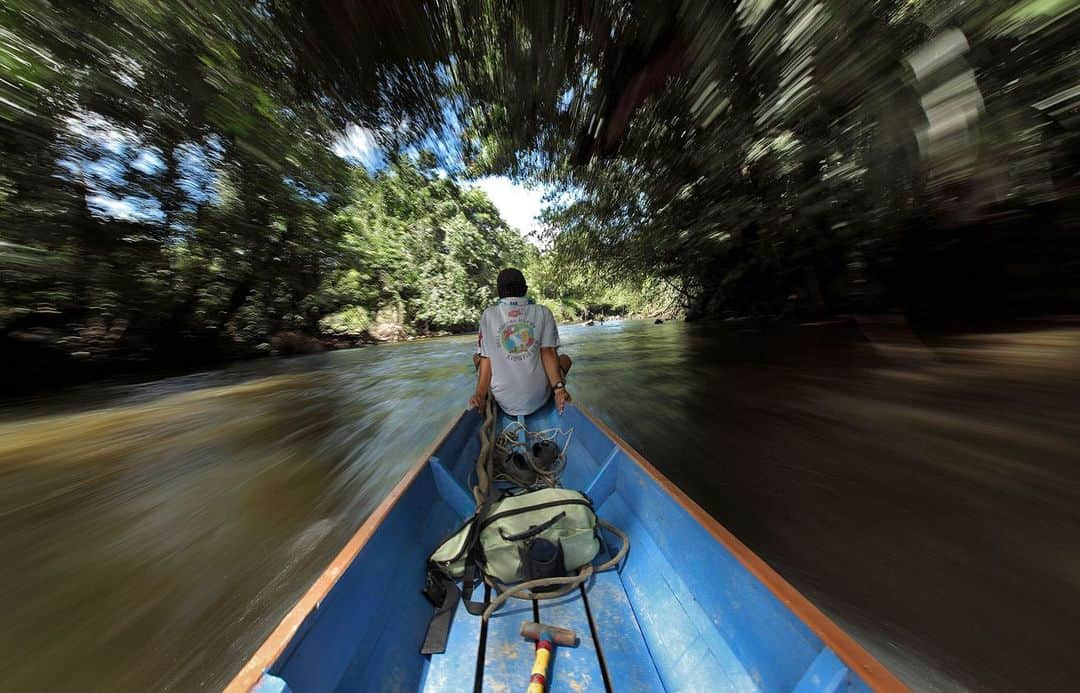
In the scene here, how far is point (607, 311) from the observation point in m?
41.3

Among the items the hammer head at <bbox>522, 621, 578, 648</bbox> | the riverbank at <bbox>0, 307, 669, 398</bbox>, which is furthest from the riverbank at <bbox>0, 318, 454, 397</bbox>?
the hammer head at <bbox>522, 621, 578, 648</bbox>

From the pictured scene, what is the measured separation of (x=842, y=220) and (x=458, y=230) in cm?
2305

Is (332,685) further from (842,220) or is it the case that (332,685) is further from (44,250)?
(44,250)

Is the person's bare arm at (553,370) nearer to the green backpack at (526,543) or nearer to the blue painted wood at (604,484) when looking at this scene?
the blue painted wood at (604,484)

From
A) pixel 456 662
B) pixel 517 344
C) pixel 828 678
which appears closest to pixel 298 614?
pixel 456 662

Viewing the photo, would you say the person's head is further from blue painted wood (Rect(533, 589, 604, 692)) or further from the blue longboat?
blue painted wood (Rect(533, 589, 604, 692))

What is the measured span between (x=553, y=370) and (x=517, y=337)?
1.16 feet

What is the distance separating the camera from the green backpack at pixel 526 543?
1.42 metres

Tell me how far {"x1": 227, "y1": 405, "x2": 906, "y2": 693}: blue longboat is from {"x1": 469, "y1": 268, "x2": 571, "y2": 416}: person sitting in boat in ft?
4.05

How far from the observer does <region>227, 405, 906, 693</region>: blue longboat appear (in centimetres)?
79

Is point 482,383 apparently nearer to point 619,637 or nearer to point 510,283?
point 510,283

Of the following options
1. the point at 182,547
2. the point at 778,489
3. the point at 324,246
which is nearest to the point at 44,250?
the point at 324,246

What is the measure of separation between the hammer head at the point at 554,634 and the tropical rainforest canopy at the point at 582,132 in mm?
3036

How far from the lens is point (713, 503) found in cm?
280
